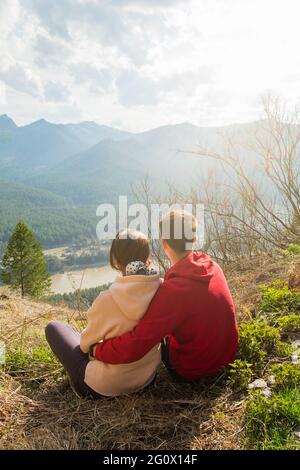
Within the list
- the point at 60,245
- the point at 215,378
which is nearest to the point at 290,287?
the point at 215,378

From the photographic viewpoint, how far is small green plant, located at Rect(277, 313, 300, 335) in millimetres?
3020

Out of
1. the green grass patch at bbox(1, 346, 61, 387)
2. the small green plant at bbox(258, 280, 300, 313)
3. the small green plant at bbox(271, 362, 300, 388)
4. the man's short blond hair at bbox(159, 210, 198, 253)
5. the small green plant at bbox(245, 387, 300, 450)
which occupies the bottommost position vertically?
the green grass patch at bbox(1, 346, 61, 387)

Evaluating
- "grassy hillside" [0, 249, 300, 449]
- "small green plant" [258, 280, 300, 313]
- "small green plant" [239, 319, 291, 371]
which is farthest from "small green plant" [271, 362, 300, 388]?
"small green plant" [258, 280, 300, 313]

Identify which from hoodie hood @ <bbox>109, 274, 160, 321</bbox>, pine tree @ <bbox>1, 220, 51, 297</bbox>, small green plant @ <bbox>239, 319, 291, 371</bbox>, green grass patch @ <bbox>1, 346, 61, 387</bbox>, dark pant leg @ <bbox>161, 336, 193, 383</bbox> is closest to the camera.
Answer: hoodie hood @ <bbox>109, 274, 160, 321</bbox>

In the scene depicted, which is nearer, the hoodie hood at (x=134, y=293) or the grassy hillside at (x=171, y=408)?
the grassy hillside at (x=171, y=408)

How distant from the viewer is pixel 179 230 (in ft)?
7.36

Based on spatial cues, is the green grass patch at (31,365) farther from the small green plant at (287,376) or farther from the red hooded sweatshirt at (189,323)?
the small green plant at (287,376)

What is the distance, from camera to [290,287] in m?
3.79

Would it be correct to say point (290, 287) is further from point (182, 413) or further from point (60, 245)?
point (60, 245)

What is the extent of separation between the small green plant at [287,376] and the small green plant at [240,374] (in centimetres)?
17

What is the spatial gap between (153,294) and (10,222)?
163 meters

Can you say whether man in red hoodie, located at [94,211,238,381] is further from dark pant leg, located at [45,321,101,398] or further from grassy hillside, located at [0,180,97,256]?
grassy hillside, located at [0,180,97,256]

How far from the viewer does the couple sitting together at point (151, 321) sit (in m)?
2.19

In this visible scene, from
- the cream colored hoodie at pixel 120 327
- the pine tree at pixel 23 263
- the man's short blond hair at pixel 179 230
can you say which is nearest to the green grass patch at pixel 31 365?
the cream colored hoodie at pixel 120 327
